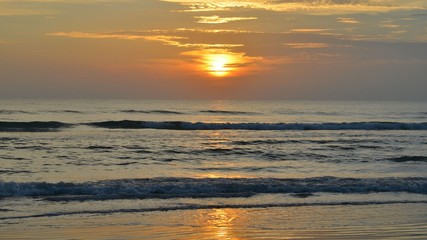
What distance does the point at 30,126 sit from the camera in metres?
37.9

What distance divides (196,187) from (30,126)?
24180 mm

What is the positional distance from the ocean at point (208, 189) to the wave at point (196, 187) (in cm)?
3

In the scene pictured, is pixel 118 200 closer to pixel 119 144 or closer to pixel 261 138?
pixel 119 144

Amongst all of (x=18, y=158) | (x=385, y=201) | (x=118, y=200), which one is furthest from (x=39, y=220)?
(x=18, y=158)

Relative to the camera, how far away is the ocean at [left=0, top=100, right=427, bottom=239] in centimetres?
1181

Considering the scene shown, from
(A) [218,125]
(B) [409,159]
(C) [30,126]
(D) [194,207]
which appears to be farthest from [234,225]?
(A) [218,125]

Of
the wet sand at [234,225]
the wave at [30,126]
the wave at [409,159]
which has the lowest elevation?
the wave at [409,159]

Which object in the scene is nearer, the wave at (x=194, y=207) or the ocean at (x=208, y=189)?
the ocean at (x=208, y=189)

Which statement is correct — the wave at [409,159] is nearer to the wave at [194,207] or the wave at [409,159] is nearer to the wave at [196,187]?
the wave at [196,187]

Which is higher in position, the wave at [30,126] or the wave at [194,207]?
the wave at [30,126]

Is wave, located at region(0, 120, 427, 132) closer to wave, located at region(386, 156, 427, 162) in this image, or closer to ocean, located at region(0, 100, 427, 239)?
ocean, located at region(0, 100, 427, 239)

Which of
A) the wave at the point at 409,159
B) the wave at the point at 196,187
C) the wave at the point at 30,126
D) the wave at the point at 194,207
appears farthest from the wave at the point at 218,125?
the wave at the point at 194,207

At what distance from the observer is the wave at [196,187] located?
15367 millimetres

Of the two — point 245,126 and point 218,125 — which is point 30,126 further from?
point 245,126
